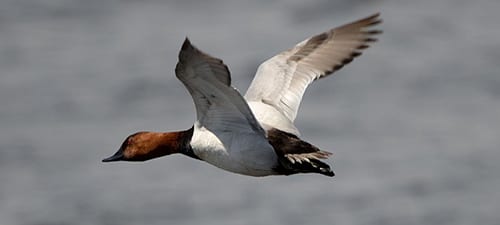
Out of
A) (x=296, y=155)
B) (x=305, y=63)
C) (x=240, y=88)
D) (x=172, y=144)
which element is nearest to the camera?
(x=296, y=155)

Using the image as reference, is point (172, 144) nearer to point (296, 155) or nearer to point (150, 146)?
point (150, 146)

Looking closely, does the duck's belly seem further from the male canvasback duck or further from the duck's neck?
the duck's neck

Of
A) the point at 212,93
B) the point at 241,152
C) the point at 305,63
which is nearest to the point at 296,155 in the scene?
the point at 241,152

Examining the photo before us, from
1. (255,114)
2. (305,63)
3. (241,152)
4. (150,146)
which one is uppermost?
(305,63)

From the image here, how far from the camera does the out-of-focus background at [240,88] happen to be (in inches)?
458

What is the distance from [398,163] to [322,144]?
26.6 inches

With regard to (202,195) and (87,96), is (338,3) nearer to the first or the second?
(87,96)

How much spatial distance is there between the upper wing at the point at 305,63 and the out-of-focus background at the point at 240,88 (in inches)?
117

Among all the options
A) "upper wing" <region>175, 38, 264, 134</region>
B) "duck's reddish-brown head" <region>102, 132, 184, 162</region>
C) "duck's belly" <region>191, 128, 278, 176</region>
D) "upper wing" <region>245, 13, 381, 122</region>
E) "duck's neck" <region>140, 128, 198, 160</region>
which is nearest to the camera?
"upper wing" <region>175, 38, 264, 134</region>

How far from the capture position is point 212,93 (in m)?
7.30

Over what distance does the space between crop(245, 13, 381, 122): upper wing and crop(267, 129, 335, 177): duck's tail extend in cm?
67

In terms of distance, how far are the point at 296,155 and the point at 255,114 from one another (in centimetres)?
63

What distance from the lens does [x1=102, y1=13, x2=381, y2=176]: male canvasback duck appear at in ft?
23.6

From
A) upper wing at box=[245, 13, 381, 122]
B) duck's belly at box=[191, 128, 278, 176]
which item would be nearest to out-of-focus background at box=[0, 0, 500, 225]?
upper wing at box=[245, 13, 381, 122]
